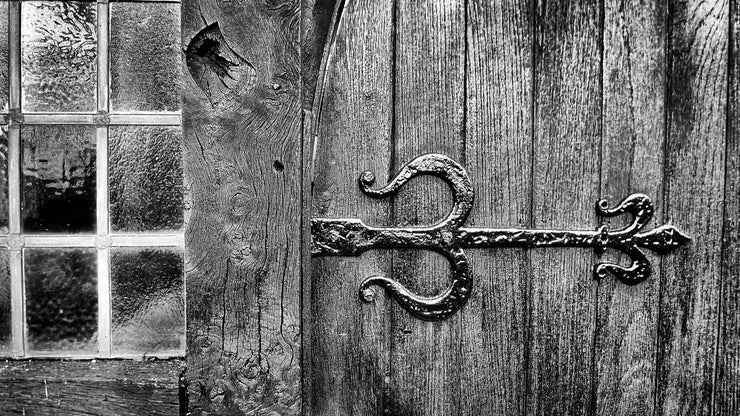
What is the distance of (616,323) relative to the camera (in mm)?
958

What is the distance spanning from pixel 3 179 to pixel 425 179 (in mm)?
770

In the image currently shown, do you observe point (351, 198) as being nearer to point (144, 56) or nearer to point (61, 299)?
point (144, 56)

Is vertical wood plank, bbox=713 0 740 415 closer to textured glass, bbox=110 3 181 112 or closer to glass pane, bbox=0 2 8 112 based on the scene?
textured glass, bbox=110 3 181 112

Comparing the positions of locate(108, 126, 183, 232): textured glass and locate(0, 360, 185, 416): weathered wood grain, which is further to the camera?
locate(108, 126, 183, 232): textured glass

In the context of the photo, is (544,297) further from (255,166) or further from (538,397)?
(255,166)

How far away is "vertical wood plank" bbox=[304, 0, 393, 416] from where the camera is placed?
93 centimetres

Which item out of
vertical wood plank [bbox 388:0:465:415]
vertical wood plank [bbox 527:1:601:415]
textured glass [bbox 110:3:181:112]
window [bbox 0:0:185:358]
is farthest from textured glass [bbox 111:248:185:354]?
vertical wood plank [bbox 527:1:601:415]

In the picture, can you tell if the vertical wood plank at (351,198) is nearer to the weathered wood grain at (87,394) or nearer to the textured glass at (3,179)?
the weathered wood grain at (87,394)

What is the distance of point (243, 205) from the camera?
0.88m

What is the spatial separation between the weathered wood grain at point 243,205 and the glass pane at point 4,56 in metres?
0.41

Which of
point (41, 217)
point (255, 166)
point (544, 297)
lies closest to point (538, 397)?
point (544, 297)

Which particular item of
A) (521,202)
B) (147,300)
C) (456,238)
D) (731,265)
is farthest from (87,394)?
(731,265)

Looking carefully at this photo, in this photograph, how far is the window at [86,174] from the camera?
3.36ft

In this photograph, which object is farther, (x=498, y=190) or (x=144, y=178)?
(x=144, y=178)
